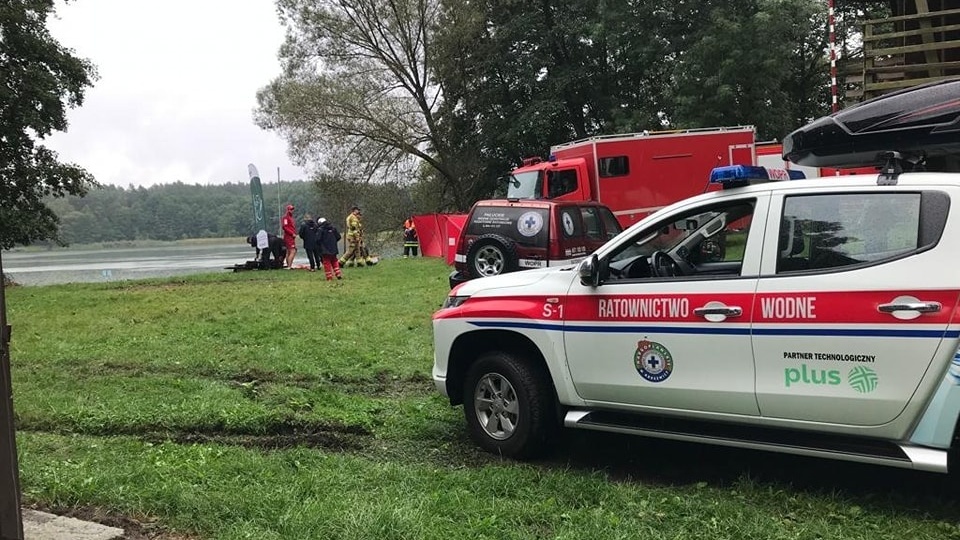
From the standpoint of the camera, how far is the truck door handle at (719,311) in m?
4.27

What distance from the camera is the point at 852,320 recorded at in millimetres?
3908

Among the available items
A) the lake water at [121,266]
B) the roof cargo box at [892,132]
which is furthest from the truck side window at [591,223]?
the lake water at [121,266]

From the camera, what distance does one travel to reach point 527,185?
18781 millimetres

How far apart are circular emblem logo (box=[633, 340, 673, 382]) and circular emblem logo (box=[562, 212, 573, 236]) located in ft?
28.0

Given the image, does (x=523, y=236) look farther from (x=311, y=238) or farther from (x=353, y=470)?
(x=311, y=238)

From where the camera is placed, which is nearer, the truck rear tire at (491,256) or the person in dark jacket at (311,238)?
the truck rear tire at (491,256)

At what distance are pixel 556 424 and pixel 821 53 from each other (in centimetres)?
3036

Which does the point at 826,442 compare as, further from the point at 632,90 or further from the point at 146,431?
the point at 632,90

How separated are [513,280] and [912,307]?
8.06 ft

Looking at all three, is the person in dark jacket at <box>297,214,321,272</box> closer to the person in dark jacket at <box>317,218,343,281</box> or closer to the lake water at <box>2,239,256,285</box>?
the person in dark jacket at <box>317,218,343,281</box>

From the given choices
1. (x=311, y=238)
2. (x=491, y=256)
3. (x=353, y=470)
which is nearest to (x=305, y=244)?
(x=311, y=238)

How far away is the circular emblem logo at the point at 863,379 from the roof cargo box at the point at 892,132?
1.79 m

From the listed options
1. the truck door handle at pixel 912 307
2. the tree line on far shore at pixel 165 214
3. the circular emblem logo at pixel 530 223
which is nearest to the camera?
the truck door handle at pixel 912 307

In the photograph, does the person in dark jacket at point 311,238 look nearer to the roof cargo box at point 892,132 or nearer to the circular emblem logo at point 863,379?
the roof cargo box at point 892,132
